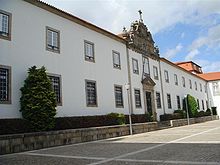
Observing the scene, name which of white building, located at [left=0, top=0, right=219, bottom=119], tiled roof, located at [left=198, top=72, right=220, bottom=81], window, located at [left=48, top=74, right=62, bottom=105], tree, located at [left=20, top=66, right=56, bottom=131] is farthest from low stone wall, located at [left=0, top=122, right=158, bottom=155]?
tiled roof, located at [left=198, top=72, right=220, bottom=81]

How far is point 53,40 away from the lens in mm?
16875

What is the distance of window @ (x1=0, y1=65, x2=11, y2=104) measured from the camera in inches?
524

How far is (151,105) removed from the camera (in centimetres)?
2778

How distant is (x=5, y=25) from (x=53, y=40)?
343cm

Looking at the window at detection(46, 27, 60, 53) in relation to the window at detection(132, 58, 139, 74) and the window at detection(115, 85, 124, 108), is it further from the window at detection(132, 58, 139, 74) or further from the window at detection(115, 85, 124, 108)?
the window at detection(132, 58, 139, 74)

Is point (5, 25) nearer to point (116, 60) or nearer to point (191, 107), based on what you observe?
point (116, 60)

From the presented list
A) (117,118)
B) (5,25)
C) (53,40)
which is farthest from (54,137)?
(117,118)

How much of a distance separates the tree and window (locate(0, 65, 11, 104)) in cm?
67

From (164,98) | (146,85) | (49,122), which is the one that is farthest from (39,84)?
(164,98)

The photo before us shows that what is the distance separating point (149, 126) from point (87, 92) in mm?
6454

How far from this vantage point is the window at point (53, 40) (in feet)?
54.1

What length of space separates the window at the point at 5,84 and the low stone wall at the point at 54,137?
7.65 feet

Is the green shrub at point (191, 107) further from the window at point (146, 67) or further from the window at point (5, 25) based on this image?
the window at point (5, 25)

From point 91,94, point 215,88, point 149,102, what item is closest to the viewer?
point 91,94
